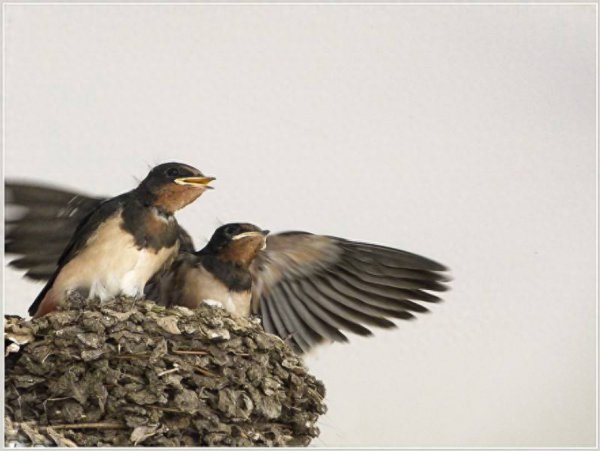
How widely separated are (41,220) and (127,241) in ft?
0.88

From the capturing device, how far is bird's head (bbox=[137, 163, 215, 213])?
240cm

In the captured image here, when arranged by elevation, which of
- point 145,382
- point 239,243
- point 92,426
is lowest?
point 92,426

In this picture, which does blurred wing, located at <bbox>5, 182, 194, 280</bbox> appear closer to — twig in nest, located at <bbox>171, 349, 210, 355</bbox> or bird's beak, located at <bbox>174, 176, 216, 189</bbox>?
bird's beak, located at <bbox>174, 176, 216, 189</bbox>

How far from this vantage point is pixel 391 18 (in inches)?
107

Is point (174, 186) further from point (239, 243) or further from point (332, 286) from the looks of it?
point (332, 286)

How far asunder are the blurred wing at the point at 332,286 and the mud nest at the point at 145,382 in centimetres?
35

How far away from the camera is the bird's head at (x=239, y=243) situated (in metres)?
2.53

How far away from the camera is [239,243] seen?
2.53 meters

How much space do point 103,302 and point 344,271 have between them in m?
0.66

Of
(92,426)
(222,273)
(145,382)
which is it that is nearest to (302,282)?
(222,273)

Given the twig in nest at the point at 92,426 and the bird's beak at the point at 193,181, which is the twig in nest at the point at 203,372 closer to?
the twig in nest at the point at 92,426

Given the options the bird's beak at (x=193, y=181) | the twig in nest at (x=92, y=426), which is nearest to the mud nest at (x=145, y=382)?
the twig in nest at (x=92, y=426)

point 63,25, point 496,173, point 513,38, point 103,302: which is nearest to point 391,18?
point 513,38

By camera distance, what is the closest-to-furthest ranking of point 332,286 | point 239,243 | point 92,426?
point 92,426 < point 239,243 < point 332,286
